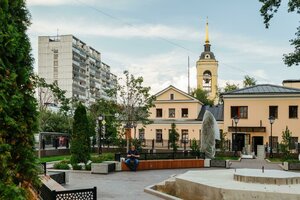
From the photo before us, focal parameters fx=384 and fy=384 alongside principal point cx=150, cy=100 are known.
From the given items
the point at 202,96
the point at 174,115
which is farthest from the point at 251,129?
the point at 202,96

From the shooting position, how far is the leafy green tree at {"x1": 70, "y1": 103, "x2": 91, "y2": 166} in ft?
68.8

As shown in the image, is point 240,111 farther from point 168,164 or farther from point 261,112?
point 168,164

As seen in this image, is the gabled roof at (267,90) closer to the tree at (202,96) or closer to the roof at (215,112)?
the roof at (215,112)

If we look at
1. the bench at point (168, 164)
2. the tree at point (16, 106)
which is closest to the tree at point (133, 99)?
the bench at point (168, 164)

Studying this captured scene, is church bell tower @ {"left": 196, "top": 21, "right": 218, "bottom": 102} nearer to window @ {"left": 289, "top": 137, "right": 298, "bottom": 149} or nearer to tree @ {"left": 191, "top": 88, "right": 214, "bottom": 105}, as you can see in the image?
tree @ {"left": 191, "top": 88, "right": 214, "bottom": 105}

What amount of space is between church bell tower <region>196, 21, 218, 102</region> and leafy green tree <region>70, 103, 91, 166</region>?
6609 centimetres

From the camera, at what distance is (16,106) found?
5250 mm

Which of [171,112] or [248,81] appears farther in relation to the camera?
[248,81]

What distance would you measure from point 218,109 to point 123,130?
53.1ft

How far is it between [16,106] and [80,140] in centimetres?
1621

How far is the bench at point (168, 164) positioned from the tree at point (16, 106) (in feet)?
53.2

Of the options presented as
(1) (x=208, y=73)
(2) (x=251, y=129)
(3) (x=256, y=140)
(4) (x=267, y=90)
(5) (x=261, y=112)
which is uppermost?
(1) (x=208, y=73)

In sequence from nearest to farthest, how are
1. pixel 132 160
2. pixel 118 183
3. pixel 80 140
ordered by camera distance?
1. pixel 118 183
2. pixel 80 140
3. pixel 132 160

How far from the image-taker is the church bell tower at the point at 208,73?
86.7 m
